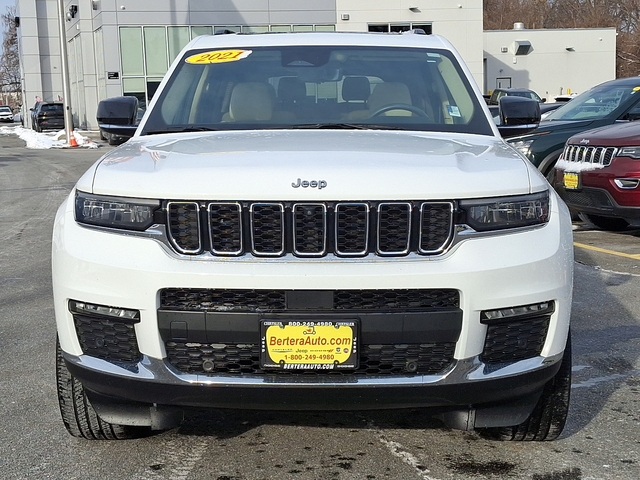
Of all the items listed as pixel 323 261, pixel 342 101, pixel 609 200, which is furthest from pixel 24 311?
pixel 609 200

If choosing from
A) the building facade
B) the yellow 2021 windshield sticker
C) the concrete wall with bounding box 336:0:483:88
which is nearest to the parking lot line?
the yellow 2021 windshield sticker

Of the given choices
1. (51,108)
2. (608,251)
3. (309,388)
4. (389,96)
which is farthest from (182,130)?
(51,108)

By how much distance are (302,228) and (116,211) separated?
0.67 meters

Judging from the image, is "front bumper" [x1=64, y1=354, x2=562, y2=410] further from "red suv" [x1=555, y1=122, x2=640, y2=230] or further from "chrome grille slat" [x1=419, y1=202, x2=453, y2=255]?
"red suv" [x1=555, y1=122, x2=640, y2=230]

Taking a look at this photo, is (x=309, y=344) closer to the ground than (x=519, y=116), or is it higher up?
closer to the ground

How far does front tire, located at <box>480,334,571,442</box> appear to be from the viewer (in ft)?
11.2

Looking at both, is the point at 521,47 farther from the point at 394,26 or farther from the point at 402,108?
the point at 402,108

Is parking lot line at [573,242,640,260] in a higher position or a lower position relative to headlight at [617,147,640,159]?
lower

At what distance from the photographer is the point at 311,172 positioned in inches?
120

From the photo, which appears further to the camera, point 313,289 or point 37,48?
Answer: point 37,48

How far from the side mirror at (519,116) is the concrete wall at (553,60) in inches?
1862

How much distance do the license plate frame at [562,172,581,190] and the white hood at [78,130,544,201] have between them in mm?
5638

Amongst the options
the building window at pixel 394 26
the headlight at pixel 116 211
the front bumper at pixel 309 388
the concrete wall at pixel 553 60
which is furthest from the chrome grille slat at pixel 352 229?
the concrete wall at pixel 553 60

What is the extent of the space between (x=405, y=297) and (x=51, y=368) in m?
2.49
